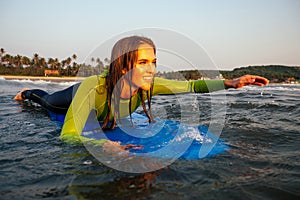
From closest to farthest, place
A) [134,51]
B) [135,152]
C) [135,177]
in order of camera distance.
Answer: [135,177]
[135,152]
[134,51]

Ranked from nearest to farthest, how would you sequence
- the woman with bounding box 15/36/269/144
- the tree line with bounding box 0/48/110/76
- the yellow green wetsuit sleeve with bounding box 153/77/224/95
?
the woman with bounding box 15/36/269/144 < the yellow green wetsuit sleeve with bounding box 153/77/224/95 < the tree line with bounding box 0/48/110/76

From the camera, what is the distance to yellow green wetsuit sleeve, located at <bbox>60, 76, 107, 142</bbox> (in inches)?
89.7

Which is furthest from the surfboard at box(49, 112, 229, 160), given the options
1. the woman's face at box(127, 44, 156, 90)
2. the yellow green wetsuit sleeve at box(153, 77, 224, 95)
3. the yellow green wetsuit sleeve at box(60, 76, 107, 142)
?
the woman's face at box(127, 44, 156, 90)

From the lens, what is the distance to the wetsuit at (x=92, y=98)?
2317 mm

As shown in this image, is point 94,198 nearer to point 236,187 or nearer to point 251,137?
point 236,187

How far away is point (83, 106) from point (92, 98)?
240mm

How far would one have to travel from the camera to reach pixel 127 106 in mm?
3219

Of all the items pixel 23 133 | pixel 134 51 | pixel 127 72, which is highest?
pixel 134 51

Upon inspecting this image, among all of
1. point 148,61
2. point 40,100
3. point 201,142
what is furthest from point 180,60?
point 40,100

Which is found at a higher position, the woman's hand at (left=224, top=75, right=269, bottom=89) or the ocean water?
the woman's hand at (left=224, top=75, right=269, bottom=89)

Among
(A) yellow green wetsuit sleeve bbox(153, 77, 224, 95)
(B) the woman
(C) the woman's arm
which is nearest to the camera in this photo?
(B) the woman

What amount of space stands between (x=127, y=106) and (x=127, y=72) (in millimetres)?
811

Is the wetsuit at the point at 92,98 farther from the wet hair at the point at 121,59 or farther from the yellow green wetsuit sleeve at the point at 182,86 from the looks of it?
the wet hair at the point at 121,59

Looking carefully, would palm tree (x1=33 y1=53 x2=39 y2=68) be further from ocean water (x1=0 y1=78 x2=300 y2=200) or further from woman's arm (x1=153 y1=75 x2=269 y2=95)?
ocean water (x1=0 y1=78 x2=300 y2=200)
